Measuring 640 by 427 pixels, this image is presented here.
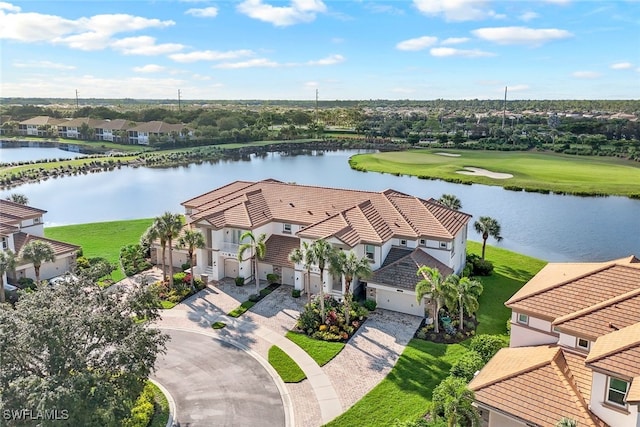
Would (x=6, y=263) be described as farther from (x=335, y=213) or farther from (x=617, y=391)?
(x=617, y=391)

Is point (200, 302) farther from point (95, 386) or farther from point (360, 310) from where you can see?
point (95, 386)

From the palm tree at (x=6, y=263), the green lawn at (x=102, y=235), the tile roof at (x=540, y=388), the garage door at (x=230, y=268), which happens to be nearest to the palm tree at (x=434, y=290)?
the tile roof at (x=540, y=388)

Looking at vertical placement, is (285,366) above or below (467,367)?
below

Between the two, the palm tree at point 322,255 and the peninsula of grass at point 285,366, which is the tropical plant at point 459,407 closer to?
the peninsula of grass at point 285,366

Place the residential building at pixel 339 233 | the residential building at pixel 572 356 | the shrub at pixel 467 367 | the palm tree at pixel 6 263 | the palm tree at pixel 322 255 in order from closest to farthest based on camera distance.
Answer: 1. the residential building at pixel 572 356
2. the shrub at pixel 467 367
3. the palm tree at pixel 322 255
4. the palm tree at pixel 6 263
5. the residential building at pixel 339 233

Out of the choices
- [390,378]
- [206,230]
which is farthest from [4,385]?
[206,230]

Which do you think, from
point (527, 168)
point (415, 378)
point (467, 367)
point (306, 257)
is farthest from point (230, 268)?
point (527, 168)
